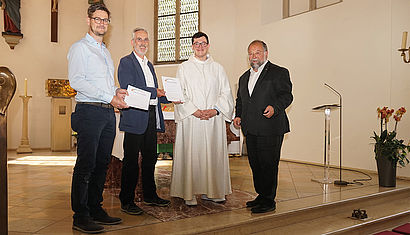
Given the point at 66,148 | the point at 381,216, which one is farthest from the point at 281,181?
Answer: the point at 66,148

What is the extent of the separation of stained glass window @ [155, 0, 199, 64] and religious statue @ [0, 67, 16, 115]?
332 inches

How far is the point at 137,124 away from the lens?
134 inches

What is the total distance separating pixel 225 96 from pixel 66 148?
23.4ft

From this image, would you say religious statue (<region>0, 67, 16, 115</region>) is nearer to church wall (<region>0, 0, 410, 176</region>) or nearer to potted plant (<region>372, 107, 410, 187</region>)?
potted plant (<region>372, 107, 410, 187</region>)

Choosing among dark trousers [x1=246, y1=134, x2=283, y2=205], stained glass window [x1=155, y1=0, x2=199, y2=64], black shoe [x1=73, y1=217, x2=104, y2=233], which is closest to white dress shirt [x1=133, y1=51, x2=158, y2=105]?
dark trousers [x1=246, y1=134, x2=283, y2=205]

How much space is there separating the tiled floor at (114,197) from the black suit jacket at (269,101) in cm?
81

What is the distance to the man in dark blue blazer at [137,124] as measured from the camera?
11.2 feet

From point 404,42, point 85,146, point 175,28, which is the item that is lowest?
point 85,146

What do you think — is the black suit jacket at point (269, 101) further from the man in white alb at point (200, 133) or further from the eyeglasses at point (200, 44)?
the eyeglasses at point (200, 44)

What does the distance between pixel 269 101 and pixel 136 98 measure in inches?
53.2

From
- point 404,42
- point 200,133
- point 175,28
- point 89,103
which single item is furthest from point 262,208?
point 175,28

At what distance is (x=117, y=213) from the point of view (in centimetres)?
347

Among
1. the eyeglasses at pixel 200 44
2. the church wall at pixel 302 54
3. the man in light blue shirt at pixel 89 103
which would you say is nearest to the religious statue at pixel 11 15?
the church wall at pixel 302 54

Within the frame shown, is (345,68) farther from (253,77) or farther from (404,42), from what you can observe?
(253,77)
